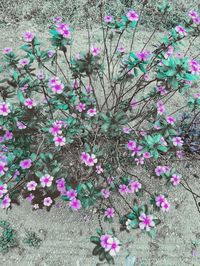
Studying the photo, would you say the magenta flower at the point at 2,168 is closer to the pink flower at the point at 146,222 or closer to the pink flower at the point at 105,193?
the pink flower at the point at 105,193

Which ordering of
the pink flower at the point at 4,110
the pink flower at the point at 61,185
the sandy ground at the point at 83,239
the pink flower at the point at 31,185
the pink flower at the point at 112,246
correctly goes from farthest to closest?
the sandy ground at the point at 83,239, the pink flower at the point at 61,185, the pink flower at the point at 31,185, the pink flower at the point at 4,110, the pink flower at the point at 112,246

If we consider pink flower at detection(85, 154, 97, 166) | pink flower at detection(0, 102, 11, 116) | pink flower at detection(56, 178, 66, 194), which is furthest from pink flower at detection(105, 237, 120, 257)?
pink flower at detection(0, 102, 11, 116)

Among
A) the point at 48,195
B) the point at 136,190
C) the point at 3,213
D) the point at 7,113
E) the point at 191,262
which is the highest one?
the point at 7,113

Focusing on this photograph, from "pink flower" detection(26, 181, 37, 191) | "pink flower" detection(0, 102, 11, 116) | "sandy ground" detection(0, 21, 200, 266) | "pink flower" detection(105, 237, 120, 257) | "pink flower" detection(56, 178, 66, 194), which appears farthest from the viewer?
"sandy ground" detection(0, 21, 200, 266)

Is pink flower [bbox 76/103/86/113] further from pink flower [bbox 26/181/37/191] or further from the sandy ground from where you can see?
the sandy ground

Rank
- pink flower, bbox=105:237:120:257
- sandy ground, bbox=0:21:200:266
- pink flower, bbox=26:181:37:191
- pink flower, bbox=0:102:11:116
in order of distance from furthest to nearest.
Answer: sandy ground, bbox=0:21:200:266 < pink flower, bbox=26:181:37:191 < pink flower, bbox=0:102:11:116 < pink flower, bbox=105:237:120:257

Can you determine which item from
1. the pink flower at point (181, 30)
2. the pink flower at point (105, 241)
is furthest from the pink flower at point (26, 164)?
the pink flower at point (181, 30)

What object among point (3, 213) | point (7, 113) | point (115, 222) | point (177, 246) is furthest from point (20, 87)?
point (177, 246)

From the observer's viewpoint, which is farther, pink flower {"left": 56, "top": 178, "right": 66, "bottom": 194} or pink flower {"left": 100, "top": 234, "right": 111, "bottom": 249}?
pink flower {"left": 56, "top": 178, "right": 66, "bottom": 194}

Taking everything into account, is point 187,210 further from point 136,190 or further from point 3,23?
point 3,23
